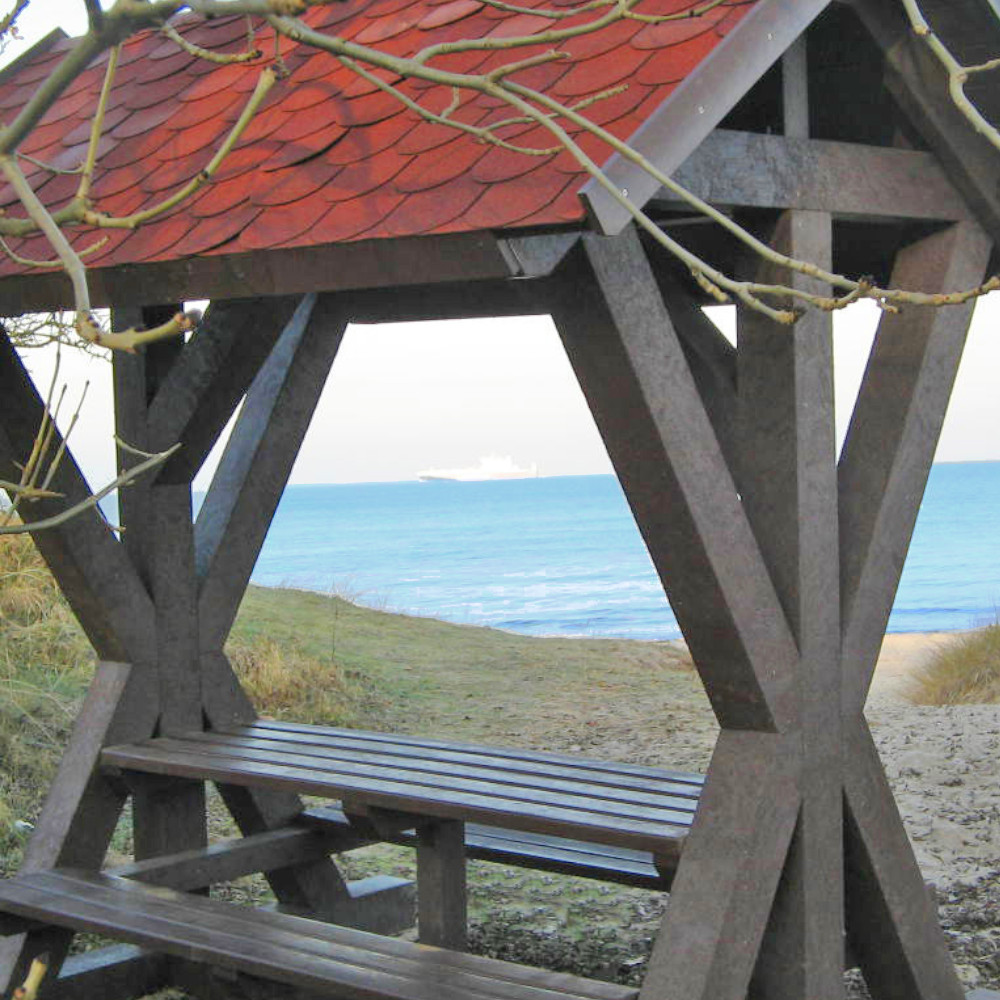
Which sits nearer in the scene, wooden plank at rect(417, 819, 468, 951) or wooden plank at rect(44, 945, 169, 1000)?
wooden plank at rect(417, 819, 468, 951)

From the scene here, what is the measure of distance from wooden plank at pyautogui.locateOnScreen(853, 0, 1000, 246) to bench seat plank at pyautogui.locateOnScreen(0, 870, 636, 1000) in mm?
2086

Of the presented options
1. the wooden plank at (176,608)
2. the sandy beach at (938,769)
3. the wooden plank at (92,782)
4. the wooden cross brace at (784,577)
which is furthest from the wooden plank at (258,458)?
the sandy beach at (938,769)

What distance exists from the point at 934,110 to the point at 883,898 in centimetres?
189

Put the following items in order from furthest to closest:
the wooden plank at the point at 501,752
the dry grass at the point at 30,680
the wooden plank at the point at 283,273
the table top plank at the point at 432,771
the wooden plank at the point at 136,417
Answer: the dry grass at the point at 30,680, the wooden plank at the point at 136,417, the wooden plank at the point at 501,752, the table top plank at the point at 432,771, the wooden plank at the point at 283,273

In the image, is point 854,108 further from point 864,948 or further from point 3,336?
point 3,336

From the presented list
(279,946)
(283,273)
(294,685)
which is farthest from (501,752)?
(294,685)

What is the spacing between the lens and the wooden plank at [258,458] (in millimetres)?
5180

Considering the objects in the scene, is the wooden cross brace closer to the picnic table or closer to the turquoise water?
the picnic table

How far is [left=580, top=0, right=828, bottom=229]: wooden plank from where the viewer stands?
9.24 feet

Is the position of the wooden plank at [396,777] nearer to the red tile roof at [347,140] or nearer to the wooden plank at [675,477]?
the wooden plank at [675,477]

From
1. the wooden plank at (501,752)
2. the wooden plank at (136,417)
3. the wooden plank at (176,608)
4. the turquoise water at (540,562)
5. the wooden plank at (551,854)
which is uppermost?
the turquoise water at (540,562)

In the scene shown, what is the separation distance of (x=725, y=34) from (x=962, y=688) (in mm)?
8489

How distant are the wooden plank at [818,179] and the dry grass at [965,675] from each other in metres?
7.12

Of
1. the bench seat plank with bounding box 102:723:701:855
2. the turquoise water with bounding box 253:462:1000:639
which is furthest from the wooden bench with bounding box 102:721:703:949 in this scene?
the turquoise water with bounding box 253:462:1000:639
